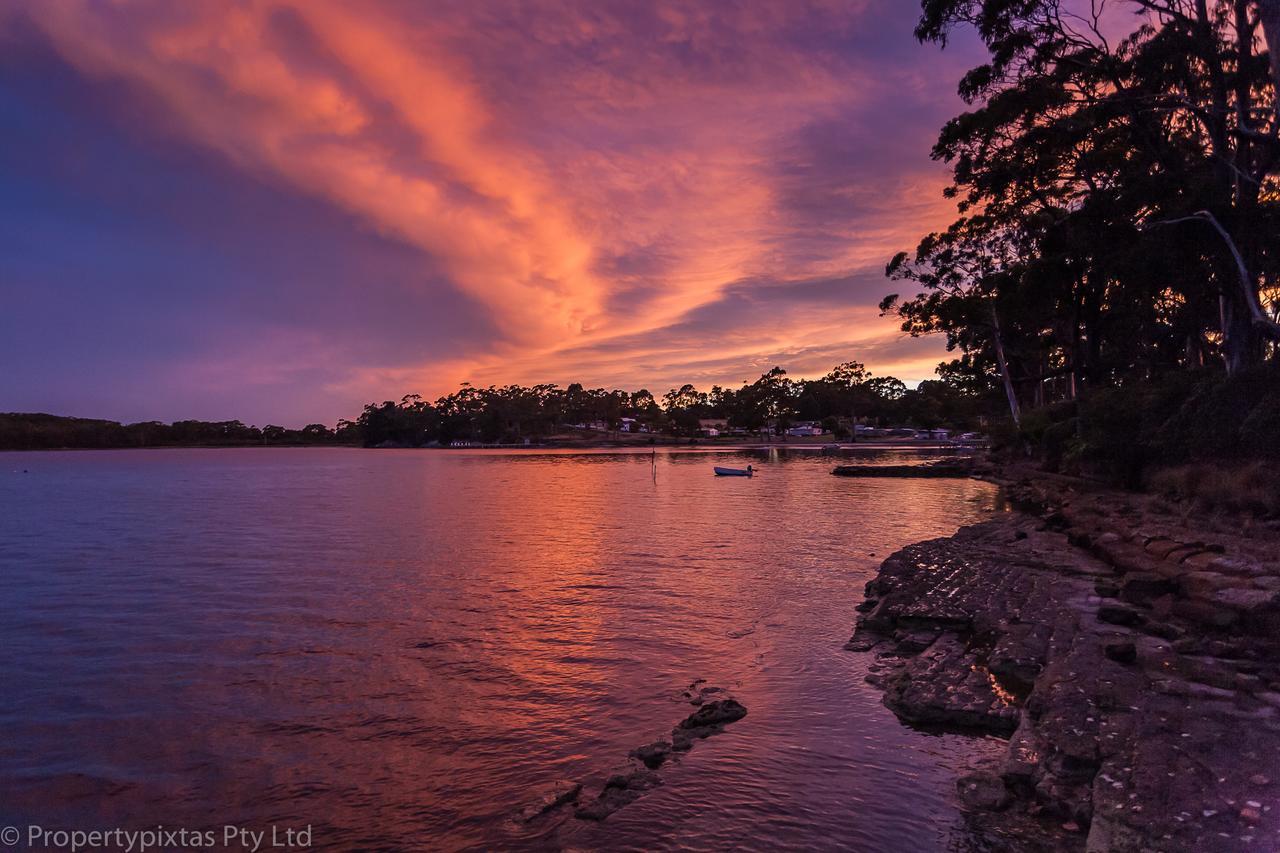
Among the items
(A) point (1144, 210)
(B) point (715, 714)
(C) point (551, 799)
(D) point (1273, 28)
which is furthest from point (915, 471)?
(C) point (551, 799)

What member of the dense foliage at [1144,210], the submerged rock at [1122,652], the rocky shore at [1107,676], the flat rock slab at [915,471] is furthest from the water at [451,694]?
the flat rock slab at [915,471]

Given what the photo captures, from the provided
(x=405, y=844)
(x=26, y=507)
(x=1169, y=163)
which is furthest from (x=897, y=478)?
(x=26, y=507)

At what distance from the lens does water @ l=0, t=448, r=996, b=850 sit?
6281mm

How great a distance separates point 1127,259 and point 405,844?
31.1 meters

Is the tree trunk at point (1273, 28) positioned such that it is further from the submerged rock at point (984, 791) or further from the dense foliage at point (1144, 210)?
the submerged rock at point (984, 791)

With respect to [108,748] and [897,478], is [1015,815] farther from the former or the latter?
[897,478]

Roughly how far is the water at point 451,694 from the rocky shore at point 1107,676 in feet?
2.23

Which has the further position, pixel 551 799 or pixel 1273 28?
pixel 1273 28

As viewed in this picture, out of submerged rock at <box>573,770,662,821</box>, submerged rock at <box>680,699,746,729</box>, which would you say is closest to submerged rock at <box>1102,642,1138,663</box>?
submerged rock at <box>680,699,746,729</box>

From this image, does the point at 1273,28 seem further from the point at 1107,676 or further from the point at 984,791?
the point at 984,791

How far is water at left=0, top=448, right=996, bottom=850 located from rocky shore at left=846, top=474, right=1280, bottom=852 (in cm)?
68

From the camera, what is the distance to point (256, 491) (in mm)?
51281

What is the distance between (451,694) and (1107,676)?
868 centimetres

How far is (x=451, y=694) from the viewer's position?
9609 millimetres
